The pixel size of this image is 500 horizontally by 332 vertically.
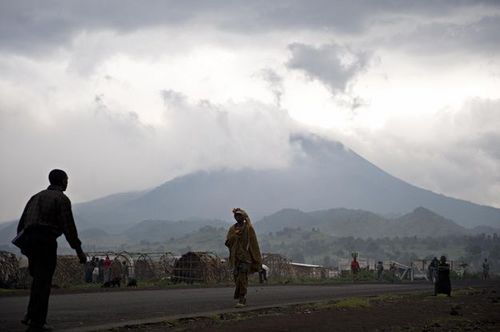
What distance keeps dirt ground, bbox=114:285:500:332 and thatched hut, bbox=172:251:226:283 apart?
87.7ft

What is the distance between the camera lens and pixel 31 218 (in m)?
9.97

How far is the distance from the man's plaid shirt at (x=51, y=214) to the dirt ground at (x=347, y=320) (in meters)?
1.42

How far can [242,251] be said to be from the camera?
16344 mm

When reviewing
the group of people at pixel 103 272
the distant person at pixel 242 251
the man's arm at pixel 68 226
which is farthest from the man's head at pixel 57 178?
the group of people at pixel 103 272

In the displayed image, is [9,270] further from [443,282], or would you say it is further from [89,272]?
[443,282]

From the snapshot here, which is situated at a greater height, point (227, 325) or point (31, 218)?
point (31, 218)

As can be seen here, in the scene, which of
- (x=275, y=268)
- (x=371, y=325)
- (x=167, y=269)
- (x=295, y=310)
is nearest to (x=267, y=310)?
(x=295, y=310)

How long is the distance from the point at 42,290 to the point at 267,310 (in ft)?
19.0

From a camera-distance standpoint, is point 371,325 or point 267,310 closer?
point 371,325

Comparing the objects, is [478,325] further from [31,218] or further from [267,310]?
[31,218]

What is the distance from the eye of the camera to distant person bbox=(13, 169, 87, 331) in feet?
32.0

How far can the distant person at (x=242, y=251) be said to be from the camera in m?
16.3

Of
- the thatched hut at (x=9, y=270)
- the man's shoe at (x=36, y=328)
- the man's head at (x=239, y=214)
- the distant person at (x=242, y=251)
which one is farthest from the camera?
the thatched hut at (x=9, y=270)

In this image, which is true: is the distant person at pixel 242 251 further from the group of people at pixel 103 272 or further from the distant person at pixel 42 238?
the group of people at pixel 103 272
